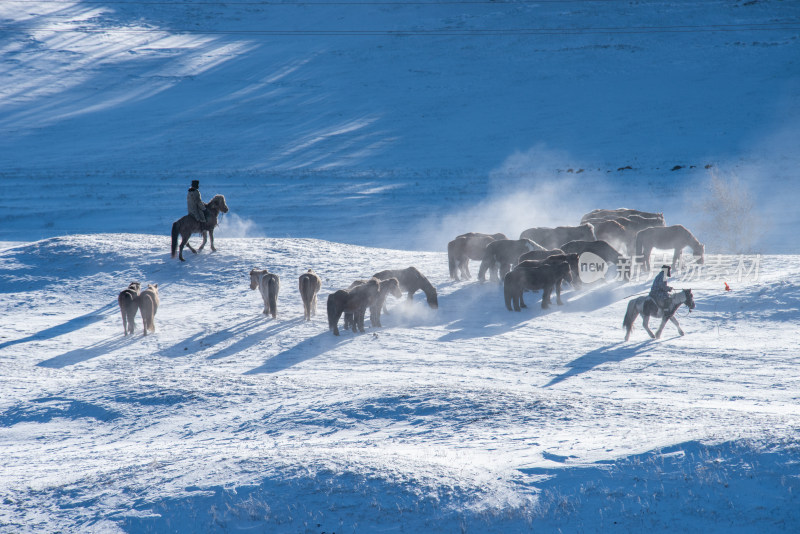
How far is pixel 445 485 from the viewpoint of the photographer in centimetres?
839

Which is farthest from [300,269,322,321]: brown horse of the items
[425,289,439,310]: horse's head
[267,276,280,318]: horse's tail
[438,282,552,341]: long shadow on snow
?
[438,282,552,341]: long shadow on snow

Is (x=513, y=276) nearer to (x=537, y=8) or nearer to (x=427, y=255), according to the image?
(x=427, y=255)

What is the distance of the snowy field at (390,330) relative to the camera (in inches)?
331

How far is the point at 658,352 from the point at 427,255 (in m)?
10.9

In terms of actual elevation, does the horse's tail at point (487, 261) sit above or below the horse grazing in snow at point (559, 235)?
below

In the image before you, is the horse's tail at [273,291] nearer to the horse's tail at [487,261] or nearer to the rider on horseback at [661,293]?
the horse's tail at [487,261]

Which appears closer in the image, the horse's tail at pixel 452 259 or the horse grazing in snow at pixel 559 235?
the horse's tail at pixel 452 259

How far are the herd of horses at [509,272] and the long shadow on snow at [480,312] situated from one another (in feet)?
1.00

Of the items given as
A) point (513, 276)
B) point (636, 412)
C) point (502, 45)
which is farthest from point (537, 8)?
point (636, 412)

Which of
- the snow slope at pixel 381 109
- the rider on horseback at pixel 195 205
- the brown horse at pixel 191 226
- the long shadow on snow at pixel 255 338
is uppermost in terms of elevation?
the snow slope at pixel 381 109

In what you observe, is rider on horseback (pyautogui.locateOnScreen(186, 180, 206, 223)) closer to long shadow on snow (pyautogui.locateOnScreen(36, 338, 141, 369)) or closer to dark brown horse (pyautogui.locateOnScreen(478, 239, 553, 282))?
long shadow on snow (pyautogui.locateOnScreen(36, 338, 141, 369))

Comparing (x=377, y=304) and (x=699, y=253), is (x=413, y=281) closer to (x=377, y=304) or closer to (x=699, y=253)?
(x=377, y=304)

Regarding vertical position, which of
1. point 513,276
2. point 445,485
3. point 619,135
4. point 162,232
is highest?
point 619,135

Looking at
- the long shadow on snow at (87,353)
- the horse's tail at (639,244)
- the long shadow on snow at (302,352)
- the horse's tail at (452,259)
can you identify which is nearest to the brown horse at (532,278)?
the horse's tail at (452,259)
